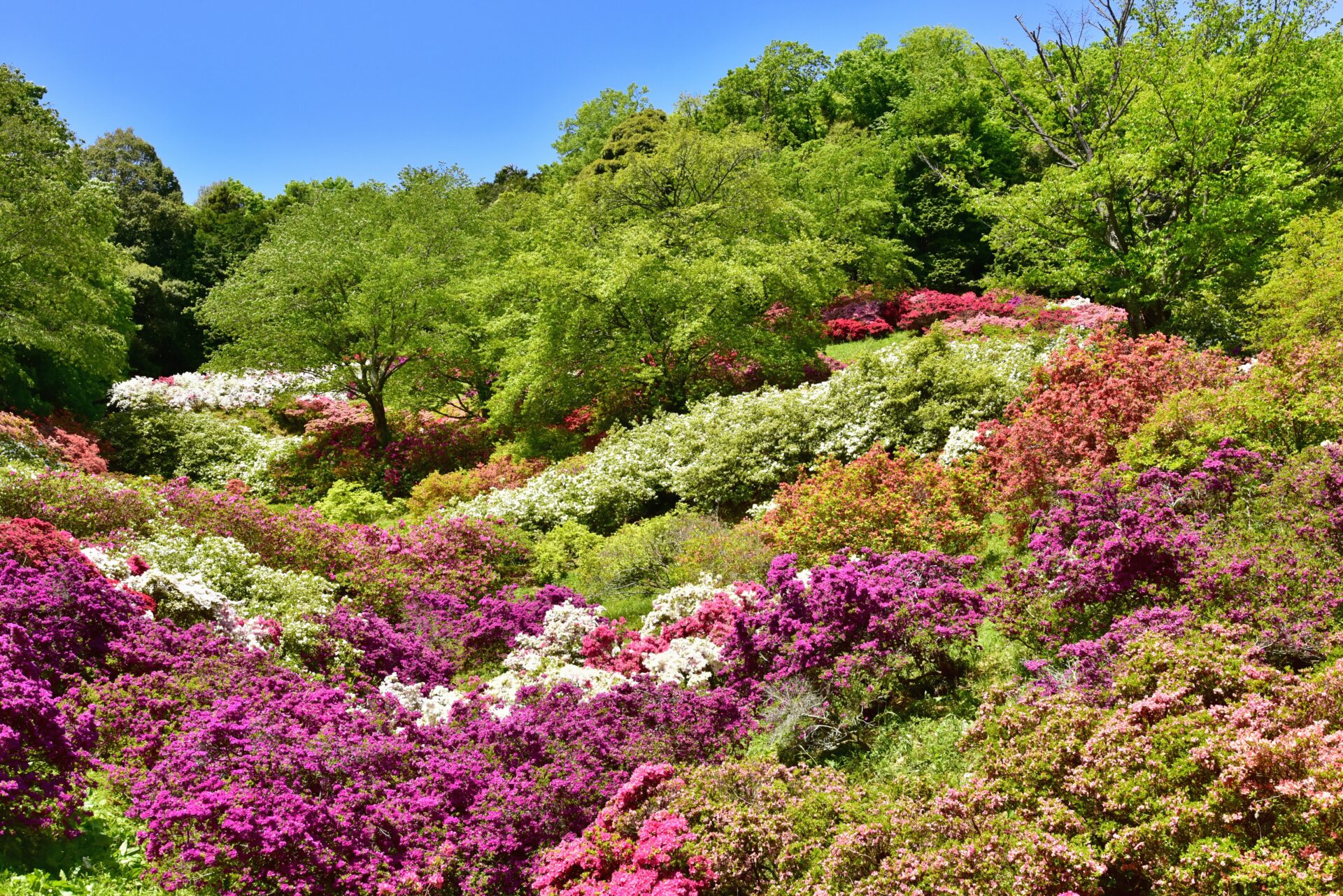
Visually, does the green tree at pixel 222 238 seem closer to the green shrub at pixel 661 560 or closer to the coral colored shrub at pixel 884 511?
the green shrub at pixel 661 560

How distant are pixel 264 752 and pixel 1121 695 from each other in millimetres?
5867

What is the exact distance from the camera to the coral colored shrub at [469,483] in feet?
53.0

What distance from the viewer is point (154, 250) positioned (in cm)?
3806

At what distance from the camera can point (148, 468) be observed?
21.1 meters

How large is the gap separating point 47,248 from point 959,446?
18848 mm

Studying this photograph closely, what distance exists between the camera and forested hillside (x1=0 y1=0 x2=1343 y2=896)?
5.07m

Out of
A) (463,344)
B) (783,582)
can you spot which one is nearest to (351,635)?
(783,582)

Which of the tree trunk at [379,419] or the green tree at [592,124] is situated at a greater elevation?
the green tree at [592,124]

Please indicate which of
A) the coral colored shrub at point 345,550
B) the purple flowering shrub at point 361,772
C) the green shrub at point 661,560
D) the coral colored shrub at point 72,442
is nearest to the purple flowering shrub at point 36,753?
the purple flowering shrub at point 361,772

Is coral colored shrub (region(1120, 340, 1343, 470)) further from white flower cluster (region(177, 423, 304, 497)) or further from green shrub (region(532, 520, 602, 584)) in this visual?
white flower cluster (region(177, 423, 304, 497))

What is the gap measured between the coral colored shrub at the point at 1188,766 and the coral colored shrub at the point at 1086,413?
378 centimetres

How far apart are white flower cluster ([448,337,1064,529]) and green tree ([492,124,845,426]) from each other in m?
3.81

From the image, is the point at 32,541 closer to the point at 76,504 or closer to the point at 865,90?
the point at 76,504

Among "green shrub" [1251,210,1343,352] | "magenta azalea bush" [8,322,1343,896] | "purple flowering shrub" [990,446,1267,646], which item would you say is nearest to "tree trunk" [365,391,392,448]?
"magenta azalea bush" [8,322,1343,896]
